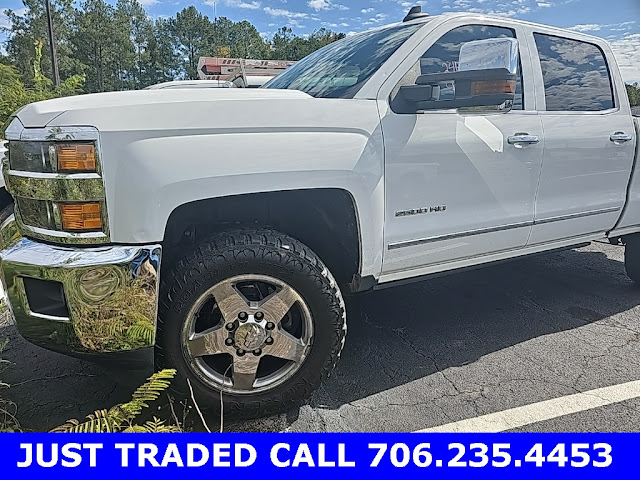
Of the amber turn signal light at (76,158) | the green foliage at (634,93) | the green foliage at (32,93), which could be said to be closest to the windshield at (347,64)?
the amber turn signal light at (76,158)

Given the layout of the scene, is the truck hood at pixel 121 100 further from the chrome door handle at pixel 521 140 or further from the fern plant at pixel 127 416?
the chrome door handle at pixel 521 140

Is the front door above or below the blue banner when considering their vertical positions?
above

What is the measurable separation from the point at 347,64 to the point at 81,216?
163 centimetres

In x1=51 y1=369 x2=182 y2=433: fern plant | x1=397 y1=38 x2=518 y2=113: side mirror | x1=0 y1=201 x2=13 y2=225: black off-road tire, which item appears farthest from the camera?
x1=0 y1=201 x2=13 y2=225: black off-road tire

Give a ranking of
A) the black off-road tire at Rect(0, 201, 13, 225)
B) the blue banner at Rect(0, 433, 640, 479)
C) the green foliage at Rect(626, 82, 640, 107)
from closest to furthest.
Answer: the blue banner at Rect(0, 433, 640, 479) → the black off-road tire at Rect(0, 201, 13, 225) → the green foliage at Rect(626, 82, 640, 107)

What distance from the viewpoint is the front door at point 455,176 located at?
2467 millimetres

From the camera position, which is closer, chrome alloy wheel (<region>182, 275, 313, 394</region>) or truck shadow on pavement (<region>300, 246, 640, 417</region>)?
chrome alloy wheel (<region>182, 275, 313, 394</region>)

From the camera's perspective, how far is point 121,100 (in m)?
2.04

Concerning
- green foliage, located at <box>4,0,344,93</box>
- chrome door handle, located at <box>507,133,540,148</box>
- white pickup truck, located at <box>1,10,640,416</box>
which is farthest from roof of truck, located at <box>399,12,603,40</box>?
green foliage, located at <box>4,0,344,93</box>

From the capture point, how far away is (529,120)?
2906 mm

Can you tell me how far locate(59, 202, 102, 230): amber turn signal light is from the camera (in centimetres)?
192

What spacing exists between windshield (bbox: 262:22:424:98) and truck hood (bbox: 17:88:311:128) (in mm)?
390

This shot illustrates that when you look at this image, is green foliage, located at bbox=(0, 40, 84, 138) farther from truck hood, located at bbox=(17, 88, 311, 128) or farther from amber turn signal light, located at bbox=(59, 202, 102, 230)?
amber turn signal light, located at bbox=(59, 202, 102, 230)

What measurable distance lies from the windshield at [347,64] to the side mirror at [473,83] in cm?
27
